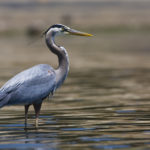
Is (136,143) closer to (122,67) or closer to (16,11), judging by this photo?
(122,67)

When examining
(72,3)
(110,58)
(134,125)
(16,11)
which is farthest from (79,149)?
(72,3)

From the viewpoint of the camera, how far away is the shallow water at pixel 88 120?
1035cm

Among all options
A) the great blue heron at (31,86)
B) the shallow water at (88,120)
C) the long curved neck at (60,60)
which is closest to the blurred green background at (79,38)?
the long curved neck at (60,60)

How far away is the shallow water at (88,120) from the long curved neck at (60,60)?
88 cm

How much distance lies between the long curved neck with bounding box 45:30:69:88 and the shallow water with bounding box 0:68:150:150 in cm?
88

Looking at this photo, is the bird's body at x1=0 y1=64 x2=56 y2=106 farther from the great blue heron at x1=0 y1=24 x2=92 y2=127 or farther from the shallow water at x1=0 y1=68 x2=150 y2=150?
the shallow water at x1=0 y1=68 x2=150 y2=150

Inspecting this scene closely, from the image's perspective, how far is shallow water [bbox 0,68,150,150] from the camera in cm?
1035

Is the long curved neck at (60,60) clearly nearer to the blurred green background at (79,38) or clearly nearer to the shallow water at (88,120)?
the shallow water at (88,120)

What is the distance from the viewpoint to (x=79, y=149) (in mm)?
9766

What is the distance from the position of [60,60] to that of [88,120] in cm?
133

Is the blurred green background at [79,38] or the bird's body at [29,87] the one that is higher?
the bird's body at [29,87]

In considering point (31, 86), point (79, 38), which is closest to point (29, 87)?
point (31, 86)

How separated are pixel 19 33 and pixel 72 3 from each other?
1647 inches

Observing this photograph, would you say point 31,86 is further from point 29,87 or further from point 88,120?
point 88,120
